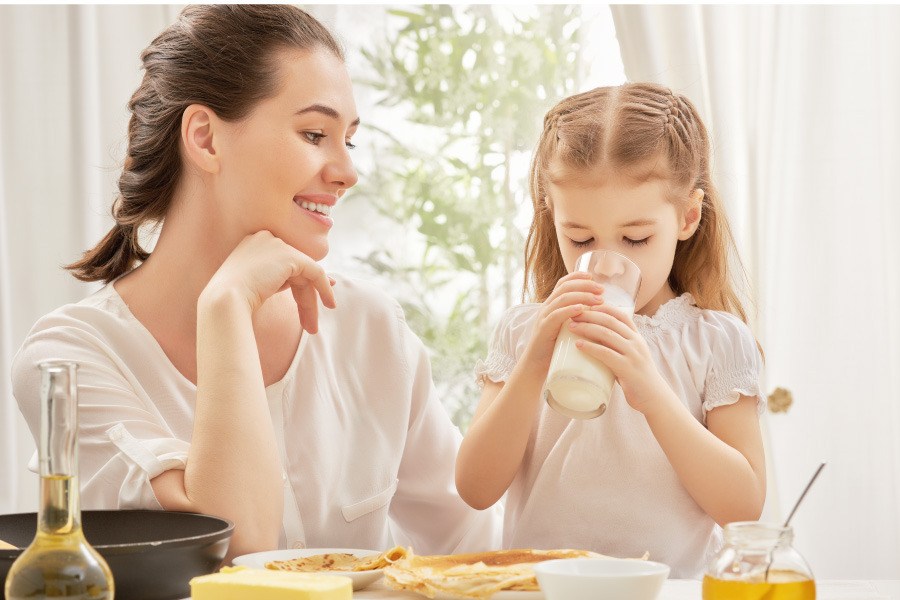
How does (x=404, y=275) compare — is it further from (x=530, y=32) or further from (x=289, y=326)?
(x=289, y=326)

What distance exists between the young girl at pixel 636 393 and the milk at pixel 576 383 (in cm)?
11

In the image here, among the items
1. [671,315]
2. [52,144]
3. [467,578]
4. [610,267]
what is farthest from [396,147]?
[467,578]

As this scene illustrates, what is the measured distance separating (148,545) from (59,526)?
0.52 ft

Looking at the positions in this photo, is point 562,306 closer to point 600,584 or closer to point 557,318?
point 557,318

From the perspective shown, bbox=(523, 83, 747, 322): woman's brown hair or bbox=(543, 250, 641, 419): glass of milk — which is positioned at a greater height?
bbox=(523, 83, 747, 322): woman's brown hair

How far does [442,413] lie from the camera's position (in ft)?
6.77

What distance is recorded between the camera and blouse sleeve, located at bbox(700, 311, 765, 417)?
1.74m

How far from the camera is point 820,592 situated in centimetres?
117

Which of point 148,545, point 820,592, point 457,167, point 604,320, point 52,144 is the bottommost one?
point 820,592

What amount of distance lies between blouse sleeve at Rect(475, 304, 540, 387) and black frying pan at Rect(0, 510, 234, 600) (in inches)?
27.7

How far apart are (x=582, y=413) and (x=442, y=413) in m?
0.66

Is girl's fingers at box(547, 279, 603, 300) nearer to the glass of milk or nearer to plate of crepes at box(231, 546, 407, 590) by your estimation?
the glass of milk

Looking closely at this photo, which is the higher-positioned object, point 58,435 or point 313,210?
point 313,210

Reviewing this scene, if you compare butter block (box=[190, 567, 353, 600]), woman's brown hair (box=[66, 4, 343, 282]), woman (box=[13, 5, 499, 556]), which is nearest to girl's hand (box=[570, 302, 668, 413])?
woman (box=[13, 5, 499, 556])
